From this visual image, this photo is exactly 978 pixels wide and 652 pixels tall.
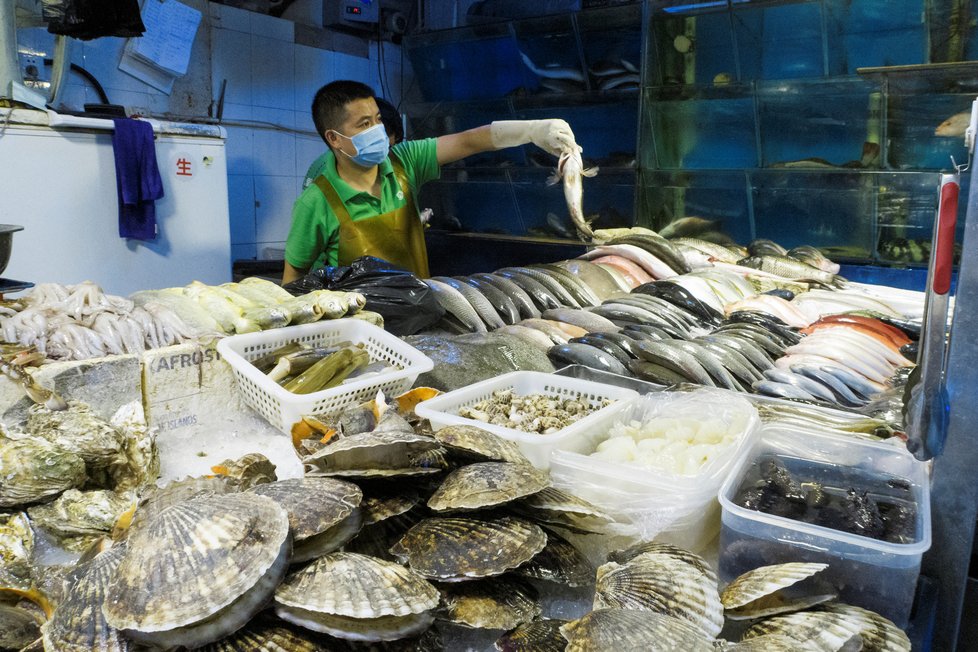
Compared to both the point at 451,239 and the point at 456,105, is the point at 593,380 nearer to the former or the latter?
the point at 451,239

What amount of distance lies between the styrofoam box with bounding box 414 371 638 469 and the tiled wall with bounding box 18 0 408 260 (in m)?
5.75

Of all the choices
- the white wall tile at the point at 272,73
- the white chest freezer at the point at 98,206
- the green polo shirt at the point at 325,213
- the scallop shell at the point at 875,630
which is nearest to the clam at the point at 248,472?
the scallop shell at the point at 875,630

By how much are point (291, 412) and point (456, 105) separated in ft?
24.6

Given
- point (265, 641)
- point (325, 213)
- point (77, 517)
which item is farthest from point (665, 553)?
point (325, 213)

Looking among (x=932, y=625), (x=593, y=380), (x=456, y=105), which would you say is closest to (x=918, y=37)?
(x=456, y=105)

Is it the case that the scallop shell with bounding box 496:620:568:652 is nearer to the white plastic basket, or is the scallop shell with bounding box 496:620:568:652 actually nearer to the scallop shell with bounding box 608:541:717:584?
the scallop shell with bounding box 608:541:717:584

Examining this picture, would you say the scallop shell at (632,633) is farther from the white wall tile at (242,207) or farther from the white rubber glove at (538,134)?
the white wall tile at (242,207)

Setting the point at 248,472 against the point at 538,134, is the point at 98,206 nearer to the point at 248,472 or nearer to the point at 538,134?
the point at 538,134

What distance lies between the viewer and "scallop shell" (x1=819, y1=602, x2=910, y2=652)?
113cm

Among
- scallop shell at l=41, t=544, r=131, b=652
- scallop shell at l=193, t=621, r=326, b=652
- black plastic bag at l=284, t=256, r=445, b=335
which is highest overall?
black plastic bag at l=284, t=256, r=445, b=335

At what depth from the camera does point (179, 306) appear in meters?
2.51

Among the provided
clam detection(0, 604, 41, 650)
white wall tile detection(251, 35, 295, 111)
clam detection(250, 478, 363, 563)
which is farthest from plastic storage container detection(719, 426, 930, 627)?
white wall tile detection(251, 35, 295, 111)

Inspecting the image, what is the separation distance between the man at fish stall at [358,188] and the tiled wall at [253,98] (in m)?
2.95

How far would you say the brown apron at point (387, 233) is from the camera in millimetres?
4430
